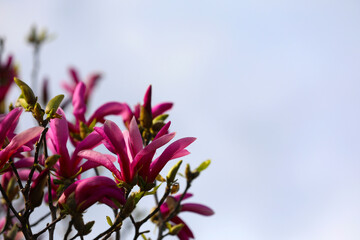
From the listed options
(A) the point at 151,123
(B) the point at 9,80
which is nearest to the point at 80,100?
(A) the point at 151,123

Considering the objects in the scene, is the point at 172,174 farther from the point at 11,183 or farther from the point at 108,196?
the point at 11,183

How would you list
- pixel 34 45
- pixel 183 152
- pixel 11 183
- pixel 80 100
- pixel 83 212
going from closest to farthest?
pixel 83 212 → pixel 183 152 → pixel 11 183 → pixel 80 100 → pixel 34 45

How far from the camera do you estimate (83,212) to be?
1584mm

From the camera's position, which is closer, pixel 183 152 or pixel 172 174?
pixel 183 152

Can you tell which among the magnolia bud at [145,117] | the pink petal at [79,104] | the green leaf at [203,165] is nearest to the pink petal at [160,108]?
the magnolia bud at [145,117]

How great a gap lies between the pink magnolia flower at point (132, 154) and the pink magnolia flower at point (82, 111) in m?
0.66

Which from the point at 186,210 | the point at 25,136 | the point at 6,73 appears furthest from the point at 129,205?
the point at 6,73

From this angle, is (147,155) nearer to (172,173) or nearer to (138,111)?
(172,173)

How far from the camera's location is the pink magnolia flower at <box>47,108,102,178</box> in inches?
68.2

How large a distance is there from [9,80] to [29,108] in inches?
63.7

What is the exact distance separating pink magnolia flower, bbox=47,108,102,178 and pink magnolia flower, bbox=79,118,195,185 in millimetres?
82

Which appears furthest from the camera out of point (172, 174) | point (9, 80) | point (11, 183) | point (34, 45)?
point (34, 45)

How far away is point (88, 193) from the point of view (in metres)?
1.53

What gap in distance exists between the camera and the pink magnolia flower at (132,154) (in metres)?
1.62
